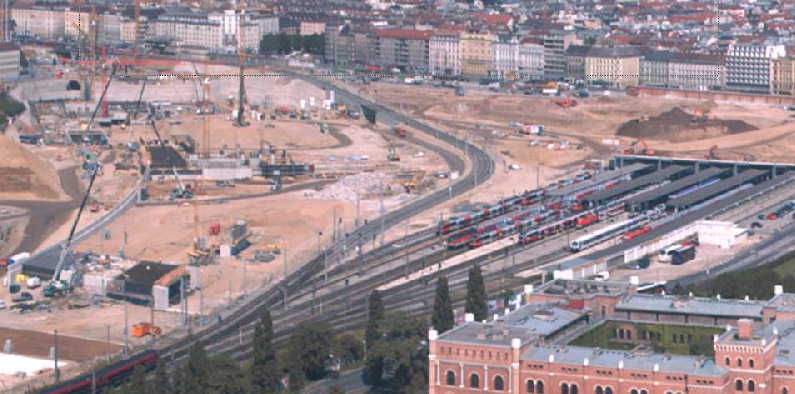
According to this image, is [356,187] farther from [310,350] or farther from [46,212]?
[310,350]

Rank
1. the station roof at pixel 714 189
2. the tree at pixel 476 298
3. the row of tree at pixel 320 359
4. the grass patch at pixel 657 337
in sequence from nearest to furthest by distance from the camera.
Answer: the grass patch at pixel 657 337
the row of tree at pixel 320 359
the tree at pixel 476 298
the station roof at pixel 714 189

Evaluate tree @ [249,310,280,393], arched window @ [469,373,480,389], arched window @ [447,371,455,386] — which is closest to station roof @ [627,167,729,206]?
tree @ [249,310,280,393]

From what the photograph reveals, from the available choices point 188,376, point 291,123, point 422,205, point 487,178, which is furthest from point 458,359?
point 291,123

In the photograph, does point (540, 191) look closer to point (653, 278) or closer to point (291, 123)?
point (653, 278)

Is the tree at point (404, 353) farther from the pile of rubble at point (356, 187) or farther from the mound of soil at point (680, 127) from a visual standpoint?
the mound of soil at point (680, 127)

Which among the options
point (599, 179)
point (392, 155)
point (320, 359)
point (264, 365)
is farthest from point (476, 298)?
point (392, 155)

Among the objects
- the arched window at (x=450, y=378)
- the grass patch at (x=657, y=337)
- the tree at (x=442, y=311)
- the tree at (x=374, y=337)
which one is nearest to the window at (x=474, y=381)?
the arched window at (x=450, y=378)

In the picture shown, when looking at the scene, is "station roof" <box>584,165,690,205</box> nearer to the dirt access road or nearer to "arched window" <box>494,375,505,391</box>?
the dirt access road
